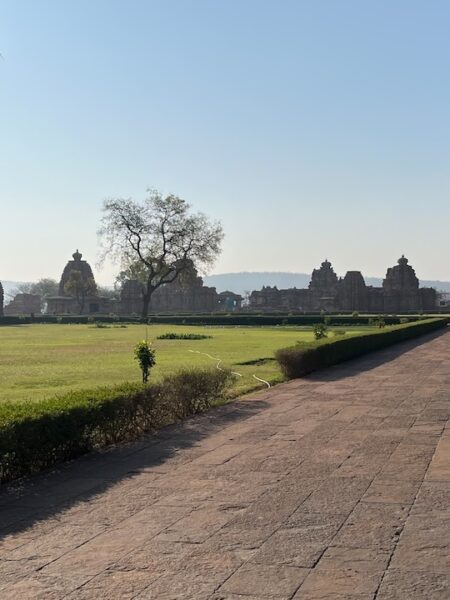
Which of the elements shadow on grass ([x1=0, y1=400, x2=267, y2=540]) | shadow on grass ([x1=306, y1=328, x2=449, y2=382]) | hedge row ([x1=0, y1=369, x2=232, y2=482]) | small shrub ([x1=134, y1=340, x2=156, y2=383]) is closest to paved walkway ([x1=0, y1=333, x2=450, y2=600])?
shadow on grass ([x1=0, y1=400, x2=267, y2=540])

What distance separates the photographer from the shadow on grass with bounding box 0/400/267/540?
5312 millimetres

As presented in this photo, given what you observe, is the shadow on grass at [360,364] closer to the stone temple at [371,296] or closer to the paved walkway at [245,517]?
the paved walkway at [245,517]

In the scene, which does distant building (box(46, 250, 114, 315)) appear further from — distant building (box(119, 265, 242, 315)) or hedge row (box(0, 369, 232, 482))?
hedge row (box(0, 369, 232, 482))

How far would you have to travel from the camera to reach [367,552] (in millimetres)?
4195

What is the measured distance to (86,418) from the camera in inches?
287

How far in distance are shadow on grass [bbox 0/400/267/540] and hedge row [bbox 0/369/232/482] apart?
6.4 inches

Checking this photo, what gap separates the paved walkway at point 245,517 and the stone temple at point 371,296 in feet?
226

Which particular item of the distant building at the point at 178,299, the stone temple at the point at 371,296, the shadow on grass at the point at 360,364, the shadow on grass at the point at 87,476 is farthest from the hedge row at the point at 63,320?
the shadow on grass at the point at 87,476

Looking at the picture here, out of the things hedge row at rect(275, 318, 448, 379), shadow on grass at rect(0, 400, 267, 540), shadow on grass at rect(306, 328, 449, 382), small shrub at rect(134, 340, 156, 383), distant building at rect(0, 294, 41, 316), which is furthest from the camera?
distant building at rect(0, 294, 41, 316)

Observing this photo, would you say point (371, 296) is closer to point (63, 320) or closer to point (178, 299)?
point (178, 299)

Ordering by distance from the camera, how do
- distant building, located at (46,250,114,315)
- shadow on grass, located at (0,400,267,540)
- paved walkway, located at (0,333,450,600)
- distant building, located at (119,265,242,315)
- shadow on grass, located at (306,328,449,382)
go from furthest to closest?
distant building, located at (119,265,242,315) → distant building, located at (46,250,114,315) → shadow on grass, located at (306,328,449,382) → shadow on grass, located at (0,400,267,540) → paved walkway, located at (0,333,450,600)

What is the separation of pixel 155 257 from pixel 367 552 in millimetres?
57164

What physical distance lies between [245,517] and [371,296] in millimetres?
75116

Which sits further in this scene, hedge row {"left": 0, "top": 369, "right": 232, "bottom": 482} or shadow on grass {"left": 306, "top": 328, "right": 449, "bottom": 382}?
shadow on grass {"left": 306, "top": 328, "right": 449, "bottom": 382}
